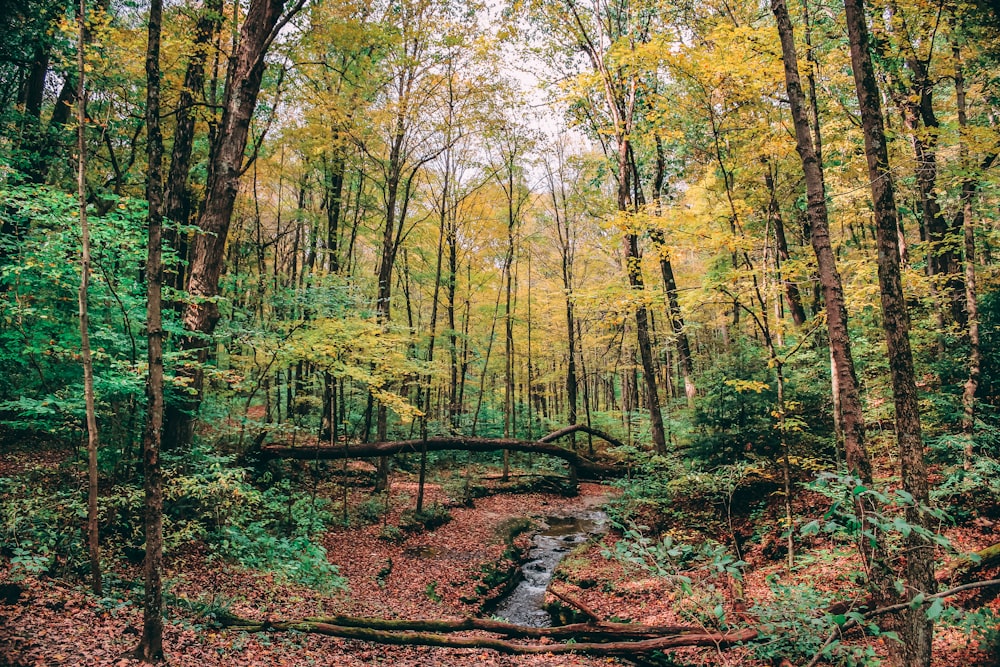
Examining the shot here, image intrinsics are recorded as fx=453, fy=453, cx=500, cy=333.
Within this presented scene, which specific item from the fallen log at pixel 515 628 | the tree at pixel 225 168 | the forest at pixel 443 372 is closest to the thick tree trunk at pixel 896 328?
the forest at pixel 443 372

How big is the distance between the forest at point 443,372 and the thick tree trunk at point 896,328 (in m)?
0.04

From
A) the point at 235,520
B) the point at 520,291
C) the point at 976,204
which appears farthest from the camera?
the point at 520,291

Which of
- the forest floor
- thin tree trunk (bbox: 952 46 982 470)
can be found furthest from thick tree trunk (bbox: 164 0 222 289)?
thin tree trunk (bbox: 952 46 982 470)

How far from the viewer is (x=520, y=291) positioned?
2667 cm

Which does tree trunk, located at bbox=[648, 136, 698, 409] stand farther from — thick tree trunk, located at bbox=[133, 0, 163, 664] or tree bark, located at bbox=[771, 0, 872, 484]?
thick tree trunk, located at bbox=[133, 0, 163, 664]

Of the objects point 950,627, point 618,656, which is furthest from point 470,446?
point 950,627

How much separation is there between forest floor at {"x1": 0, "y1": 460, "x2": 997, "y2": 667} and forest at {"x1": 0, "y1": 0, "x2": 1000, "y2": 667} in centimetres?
6

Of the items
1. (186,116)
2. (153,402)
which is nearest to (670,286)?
(186,116)

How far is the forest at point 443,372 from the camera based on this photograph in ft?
17.9

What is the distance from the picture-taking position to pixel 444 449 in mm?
15977

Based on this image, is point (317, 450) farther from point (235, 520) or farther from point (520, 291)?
point (520, 291)

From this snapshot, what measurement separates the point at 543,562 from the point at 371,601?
16.7 ft

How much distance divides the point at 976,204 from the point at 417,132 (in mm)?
14660

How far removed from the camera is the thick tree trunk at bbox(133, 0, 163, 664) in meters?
4.79
